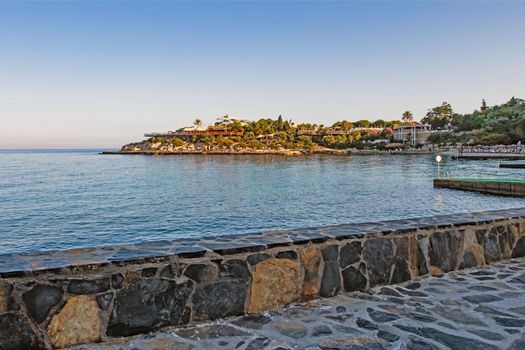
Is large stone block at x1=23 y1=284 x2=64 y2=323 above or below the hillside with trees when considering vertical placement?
below

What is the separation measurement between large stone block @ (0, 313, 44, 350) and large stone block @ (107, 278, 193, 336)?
1.83 feet

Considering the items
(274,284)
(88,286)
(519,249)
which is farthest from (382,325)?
(519,249)

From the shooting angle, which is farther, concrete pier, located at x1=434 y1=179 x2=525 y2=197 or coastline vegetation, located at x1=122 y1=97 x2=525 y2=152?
coastline vegetation, located at x1=122 y1=97 x2=525 y2=152

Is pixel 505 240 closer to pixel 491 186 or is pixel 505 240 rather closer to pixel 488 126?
pixel 491 186

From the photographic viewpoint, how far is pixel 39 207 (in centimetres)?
2623

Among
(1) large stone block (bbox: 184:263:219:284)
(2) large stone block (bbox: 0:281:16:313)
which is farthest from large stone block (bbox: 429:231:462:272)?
(2) large stone block (bbox: 0:281:16:313)

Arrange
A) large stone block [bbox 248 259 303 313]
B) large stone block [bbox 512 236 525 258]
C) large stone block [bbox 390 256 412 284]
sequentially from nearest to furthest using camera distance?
large stone block [bbox 248 259 303 313], large stone block [bbox 390 256 412 284], large stone block [bbox 512 236 525 258]

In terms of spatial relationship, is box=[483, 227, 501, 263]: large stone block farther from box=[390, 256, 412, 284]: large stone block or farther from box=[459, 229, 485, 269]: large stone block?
box=[390, 256, 412, 284]: large stone block

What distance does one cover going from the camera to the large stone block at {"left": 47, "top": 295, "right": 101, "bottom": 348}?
3.08m

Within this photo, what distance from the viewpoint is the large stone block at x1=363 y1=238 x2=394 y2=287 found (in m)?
4.41

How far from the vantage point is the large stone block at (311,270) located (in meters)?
4.08

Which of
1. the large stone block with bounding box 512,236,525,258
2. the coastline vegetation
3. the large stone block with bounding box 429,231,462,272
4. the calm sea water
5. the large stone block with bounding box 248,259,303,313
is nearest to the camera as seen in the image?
the large stone block with bounding box 248,259,303,313

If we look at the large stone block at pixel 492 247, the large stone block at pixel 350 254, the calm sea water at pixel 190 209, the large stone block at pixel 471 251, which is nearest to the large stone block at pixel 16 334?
the large stone block at pixel 350 254

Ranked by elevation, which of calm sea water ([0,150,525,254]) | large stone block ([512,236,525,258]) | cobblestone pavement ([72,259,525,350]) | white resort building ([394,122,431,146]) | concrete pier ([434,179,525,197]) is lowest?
calm sea water ([0,150,525,254])
